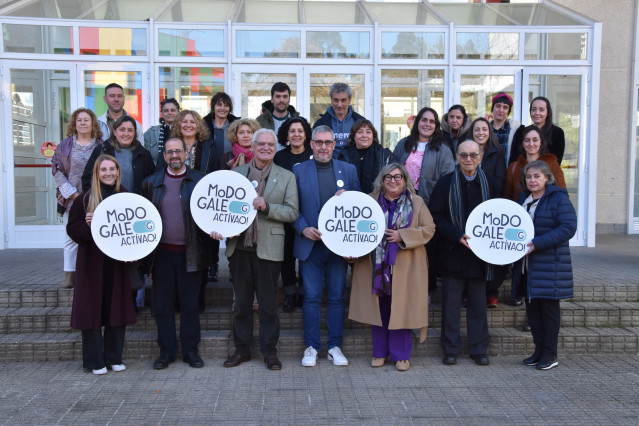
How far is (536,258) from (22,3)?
854 centimetres

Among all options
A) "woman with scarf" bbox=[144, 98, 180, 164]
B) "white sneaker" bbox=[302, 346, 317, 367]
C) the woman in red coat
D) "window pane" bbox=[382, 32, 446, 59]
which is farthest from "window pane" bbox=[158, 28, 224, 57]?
"white sneaker" bbox=[302, 346, 317, 367]

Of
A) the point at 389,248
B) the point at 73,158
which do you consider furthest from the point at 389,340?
the point at 73,158

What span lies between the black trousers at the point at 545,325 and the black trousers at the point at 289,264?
2133 millimetres

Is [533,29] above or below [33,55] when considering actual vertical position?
above

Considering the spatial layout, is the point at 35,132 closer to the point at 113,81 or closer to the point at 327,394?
the point at 113,81

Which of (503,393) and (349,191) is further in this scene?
(349,191)

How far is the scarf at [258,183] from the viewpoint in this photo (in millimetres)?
4614

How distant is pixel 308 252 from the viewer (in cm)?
473

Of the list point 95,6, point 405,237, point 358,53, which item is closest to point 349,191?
point 405,237

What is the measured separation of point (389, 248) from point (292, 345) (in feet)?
4.29

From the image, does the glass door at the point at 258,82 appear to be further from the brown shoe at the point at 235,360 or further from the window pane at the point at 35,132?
the brown shoe at the point at 235,360

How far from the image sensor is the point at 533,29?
29.0 ft

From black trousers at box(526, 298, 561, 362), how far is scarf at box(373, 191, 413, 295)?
1.22m

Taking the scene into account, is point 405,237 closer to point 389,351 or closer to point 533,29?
point 389,351
